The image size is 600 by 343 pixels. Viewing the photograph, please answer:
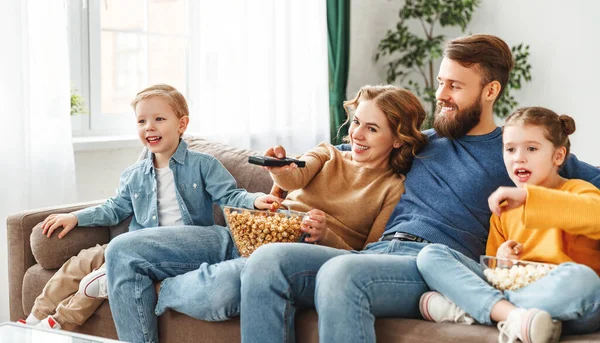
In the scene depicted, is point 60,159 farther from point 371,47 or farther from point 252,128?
point 371,47

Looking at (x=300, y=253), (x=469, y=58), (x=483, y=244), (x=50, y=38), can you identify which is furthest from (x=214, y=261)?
(x=50, y=38)

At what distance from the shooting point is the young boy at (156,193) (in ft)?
7.99

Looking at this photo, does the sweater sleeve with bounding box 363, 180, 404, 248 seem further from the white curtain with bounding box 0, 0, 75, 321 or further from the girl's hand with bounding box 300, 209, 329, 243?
the white curtain with bounding box 0, 0, 75, 321

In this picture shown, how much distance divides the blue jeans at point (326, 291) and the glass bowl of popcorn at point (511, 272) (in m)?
0.18

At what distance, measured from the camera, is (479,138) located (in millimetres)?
2273

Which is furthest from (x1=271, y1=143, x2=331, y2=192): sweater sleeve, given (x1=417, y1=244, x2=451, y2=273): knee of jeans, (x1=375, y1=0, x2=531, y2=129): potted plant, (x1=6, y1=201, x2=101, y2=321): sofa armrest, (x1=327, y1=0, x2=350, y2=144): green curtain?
(x1=375, y1=0, x2=531, y2=129): potted plant

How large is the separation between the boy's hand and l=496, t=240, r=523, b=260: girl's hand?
137cm

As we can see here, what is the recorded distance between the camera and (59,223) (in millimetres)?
2490

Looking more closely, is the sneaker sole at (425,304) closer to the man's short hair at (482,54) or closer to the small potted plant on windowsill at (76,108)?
the man's short hair at (482,54)

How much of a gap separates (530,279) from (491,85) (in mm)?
694

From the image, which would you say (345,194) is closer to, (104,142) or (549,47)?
(104,142)

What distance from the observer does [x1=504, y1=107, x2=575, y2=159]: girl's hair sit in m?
1.98

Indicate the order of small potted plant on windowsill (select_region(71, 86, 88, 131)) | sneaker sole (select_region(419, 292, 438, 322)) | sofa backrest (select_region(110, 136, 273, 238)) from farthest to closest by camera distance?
small potted plant on windowsill (select_region(71, 86, 88, 131)), sofa backrest (select_region(110, 136, 273, 238)), sneaker sole (select_region(419, 292, 438, 322))

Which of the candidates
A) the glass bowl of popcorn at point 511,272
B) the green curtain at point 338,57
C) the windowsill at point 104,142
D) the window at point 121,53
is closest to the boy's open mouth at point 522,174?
the glass bowl of popcorn at point 511,272
